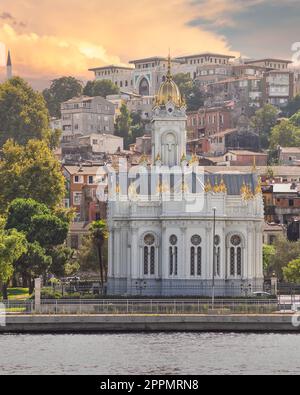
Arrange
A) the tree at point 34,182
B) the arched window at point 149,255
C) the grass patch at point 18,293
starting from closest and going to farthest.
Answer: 1. the arched window at point 149,255
2. the grass patch at point 18,293
3. the tree at point 34,182

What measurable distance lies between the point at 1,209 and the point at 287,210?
32.5 metres

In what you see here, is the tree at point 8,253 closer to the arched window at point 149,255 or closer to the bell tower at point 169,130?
the arched window at point 149,255

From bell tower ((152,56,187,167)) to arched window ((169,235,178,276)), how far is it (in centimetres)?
998

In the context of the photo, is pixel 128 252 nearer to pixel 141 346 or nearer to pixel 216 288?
pixel 216 288

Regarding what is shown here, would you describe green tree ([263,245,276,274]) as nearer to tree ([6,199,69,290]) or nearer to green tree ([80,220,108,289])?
green tree ([80,220,108,289])

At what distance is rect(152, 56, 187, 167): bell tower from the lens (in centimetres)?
13225

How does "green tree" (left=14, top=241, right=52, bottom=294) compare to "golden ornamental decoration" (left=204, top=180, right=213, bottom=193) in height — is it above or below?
below

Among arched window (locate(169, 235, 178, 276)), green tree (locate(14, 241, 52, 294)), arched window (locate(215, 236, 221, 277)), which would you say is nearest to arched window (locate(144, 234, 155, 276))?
arched window (locate(169, 235, 178, 276))

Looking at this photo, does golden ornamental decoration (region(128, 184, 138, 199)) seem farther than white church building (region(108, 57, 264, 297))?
Yes

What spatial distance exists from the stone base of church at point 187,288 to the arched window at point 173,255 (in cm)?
87

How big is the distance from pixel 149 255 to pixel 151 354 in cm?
3321

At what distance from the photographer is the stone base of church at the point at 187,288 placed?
121 m

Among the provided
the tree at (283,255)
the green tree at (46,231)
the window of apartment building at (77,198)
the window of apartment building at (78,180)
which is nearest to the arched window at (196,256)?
the green tree at (46,231)

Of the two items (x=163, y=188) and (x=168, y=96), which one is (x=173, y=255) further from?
(x=168, y=96)
